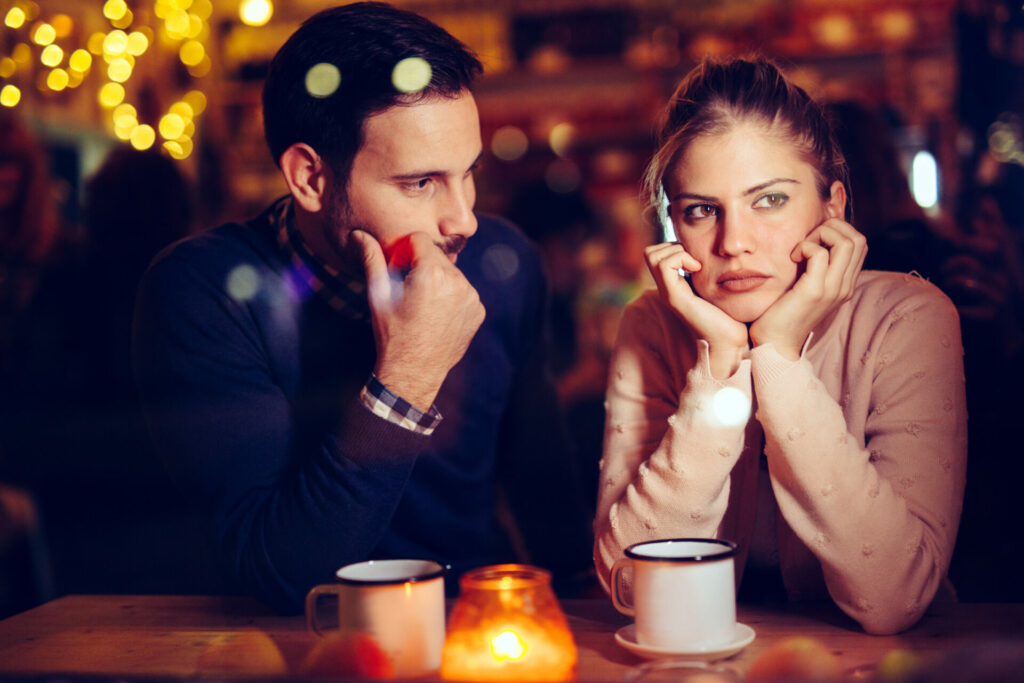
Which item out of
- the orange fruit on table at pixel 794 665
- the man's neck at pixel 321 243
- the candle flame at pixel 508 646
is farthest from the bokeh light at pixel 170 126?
the orange fruit on table at pixel 794 665

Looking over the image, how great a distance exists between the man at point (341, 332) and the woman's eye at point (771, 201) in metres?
0.35

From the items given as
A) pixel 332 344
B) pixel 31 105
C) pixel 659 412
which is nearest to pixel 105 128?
pixel 31 105

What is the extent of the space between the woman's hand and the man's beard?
39cm

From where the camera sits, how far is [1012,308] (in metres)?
1.44

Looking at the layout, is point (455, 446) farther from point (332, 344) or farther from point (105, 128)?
point (105, 128)

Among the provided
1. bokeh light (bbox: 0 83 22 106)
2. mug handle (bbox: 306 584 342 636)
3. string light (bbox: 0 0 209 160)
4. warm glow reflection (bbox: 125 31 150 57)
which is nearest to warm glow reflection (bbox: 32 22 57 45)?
string light (bbox: 0 0 209 160)

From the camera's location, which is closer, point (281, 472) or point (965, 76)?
point (281, 472)

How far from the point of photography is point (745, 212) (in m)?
1.00

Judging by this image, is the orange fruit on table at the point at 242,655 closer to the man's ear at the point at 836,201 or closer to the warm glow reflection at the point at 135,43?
the man's ear at the point at 836,201

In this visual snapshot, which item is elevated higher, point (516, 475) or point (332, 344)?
point (332, 344)

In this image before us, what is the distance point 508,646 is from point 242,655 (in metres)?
0.34

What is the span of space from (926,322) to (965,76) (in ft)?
3.83

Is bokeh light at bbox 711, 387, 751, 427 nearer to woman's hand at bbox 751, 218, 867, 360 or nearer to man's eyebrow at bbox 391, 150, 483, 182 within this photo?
woman's hand at bbox 751, 218, 867, 360

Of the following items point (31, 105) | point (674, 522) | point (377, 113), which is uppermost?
point (31, 105)
